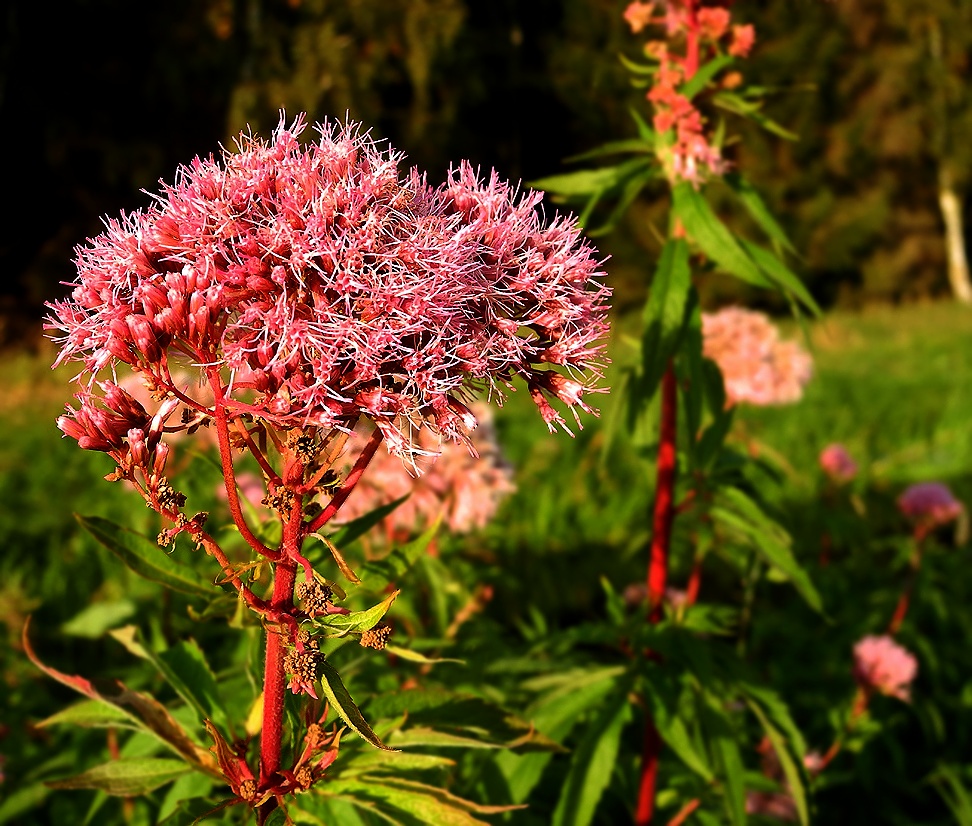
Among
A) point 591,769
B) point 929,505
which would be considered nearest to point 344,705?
point 591,769

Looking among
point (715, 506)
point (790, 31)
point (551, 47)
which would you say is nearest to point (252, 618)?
point (715, 506)

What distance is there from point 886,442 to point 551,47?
9.58 metres

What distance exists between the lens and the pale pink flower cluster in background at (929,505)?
323 centimetres

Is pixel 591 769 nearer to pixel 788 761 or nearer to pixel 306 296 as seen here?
pixel 788 761

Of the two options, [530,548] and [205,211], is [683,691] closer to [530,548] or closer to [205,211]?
[205,211]

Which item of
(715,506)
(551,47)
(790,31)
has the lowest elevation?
(715,506)

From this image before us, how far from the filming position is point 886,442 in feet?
20.2

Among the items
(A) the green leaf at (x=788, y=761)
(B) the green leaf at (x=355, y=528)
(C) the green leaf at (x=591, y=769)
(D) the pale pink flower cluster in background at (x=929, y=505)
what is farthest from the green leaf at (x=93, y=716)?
(D) the pale pink flower cluster in background at (x=929, y=505)

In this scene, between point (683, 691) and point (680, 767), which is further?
point (680, 767)

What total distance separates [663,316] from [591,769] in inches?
34.4

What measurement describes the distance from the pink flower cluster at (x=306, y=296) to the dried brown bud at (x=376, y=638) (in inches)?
7.9

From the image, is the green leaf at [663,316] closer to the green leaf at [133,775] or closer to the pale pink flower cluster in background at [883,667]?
the green leaf at [133,775]

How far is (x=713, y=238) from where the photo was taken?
5.93 feet

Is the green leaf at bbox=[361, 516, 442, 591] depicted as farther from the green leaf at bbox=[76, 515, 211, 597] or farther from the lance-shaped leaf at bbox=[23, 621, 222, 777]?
the lance-shaped leaf at bbox=[23, 621, 222, 777]
